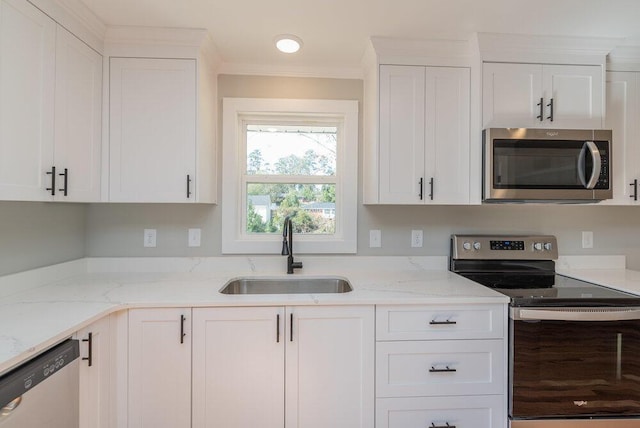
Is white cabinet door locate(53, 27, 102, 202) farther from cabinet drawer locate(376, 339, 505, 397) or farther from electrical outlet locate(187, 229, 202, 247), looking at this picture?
cabinet drawer locate(376, 339, 505, 397)

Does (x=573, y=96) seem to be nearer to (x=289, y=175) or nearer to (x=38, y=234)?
(x=289, y=175)

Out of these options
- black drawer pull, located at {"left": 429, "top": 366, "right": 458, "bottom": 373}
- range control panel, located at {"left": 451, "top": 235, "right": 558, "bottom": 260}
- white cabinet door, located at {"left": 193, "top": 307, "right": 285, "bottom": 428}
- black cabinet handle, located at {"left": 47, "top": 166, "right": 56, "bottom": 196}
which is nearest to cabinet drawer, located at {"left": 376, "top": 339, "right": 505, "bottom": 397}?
black drawer pull, located at {"left": 429, "top": 366, "right": 458, "bottom": 373}

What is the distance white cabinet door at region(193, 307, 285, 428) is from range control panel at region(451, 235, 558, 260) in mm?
1256

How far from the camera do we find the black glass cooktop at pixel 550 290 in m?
1.48

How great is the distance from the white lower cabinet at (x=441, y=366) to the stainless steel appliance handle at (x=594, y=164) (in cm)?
86

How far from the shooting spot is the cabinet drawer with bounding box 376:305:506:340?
149cm

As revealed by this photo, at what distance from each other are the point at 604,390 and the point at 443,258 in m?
0.96

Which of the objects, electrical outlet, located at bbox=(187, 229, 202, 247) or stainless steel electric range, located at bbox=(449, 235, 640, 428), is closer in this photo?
stainless steel electric range, located at bbox=(449, 235, 640, 428)

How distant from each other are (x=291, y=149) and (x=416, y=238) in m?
1.03

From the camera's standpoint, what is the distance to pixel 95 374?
1.29 m

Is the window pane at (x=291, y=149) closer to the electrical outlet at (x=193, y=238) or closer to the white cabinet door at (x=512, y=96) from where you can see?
the electrical outlet at (x=193, y=238)

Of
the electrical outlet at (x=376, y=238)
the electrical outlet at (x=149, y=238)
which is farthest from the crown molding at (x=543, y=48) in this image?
the electrical outlet at (x=149, y=238)

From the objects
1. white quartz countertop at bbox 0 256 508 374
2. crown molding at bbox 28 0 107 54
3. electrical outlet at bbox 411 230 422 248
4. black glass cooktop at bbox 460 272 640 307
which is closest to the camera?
white quartz countertop at bbox 0 256 508 374

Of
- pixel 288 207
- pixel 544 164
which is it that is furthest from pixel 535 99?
pixel 288 207
